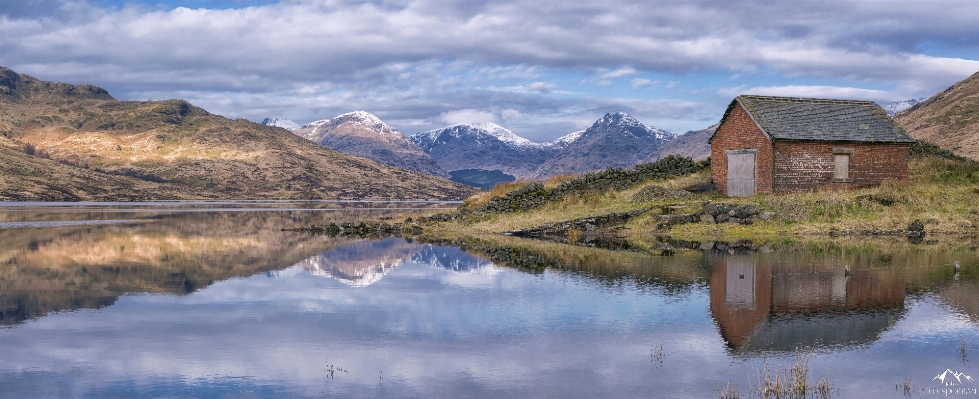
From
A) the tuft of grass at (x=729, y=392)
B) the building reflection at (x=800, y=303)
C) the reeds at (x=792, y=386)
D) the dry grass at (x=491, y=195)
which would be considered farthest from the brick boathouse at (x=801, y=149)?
the tuft of grass at (x=729, y=392)

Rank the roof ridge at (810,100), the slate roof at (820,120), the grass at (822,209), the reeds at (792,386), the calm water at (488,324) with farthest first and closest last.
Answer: the roof ridge at (810,100) → the slate roof at (820,120) → the grass at (822,209) → the calm water at (488,324) → the reeds at (792,386)

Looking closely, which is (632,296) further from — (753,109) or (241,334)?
(753,109)

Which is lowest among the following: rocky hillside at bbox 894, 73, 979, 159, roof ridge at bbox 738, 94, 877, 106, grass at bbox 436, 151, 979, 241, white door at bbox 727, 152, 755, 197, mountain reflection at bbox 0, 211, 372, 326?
mountain reflection at bbox 0, 211, 372, 326

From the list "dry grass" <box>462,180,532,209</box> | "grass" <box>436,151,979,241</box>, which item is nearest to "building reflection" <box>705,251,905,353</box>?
"grass" <box>436,151,979,241</box>

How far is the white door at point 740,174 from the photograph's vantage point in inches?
2050

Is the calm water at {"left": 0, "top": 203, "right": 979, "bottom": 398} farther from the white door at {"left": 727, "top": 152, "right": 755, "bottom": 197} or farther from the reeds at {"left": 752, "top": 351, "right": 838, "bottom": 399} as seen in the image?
the white door at {"left": 727, "top": 152, "right": 755, "bottom": 197}

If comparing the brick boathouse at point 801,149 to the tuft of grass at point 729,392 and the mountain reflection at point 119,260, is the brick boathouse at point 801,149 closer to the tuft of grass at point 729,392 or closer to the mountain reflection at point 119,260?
the mountain reflection at point 119,260

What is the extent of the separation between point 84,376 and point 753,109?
1851 inches

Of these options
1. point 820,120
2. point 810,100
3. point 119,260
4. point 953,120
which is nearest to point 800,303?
point 119,260

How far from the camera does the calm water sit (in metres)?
13.6

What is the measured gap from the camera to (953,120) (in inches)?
6594

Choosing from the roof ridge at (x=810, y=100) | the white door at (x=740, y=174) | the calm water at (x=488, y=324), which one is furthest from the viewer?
the roof ridge at (x=810, y=100)

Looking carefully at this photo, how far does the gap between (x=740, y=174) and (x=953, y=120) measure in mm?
141006

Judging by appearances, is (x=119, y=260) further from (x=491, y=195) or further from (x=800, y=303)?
(x=491, y=195)
